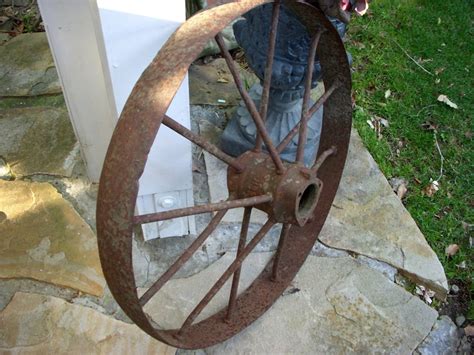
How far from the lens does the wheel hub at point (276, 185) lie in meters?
1.54

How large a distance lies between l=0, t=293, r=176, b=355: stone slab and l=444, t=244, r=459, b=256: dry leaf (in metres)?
1.40

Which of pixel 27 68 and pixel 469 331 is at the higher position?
pixel 27 68

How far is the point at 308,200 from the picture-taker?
1.66 metres

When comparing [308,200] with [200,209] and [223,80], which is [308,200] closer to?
[200,209]

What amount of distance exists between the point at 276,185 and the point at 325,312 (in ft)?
2.46

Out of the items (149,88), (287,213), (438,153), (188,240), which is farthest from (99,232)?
(438,153)

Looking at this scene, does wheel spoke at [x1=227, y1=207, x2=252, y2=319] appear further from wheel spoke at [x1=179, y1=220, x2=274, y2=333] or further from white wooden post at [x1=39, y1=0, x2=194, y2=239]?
white wooden post at [x1=39, y1=0, x2=194, y2=239]

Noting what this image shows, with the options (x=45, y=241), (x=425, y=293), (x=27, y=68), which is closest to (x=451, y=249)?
(x=425, y=293)

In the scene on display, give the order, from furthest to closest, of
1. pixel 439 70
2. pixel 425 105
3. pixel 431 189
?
1. pixel 439 70
2. pixel 425 105
3. pixel 431 189

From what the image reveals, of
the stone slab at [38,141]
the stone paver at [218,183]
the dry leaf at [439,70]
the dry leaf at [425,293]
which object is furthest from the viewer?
the dry leaf at [439,70]

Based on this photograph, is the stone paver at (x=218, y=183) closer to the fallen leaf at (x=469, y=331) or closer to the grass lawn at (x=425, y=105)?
the grass lawn at (x=425, y=105)

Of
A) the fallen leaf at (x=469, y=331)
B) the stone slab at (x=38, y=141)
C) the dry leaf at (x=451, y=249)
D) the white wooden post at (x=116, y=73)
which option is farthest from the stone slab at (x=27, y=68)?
the fallen leaf at (x=469, y=331)

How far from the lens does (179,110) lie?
179 cm

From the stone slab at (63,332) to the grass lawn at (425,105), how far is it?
145cm
